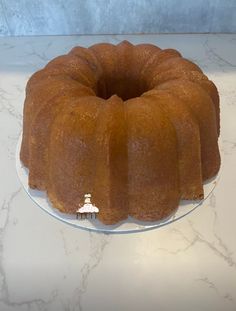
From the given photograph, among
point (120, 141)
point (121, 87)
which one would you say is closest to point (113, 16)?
point (121, 87)

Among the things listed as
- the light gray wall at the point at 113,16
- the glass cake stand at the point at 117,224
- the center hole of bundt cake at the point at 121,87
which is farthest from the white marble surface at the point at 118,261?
the light gray wall at the point at 113,16

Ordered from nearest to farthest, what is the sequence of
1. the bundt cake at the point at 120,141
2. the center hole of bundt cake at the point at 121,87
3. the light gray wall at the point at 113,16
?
the bundt cake at the point at 120,141
the center hole of bundt cake at the point at 121,87
the light gray wall at the point at 113,16

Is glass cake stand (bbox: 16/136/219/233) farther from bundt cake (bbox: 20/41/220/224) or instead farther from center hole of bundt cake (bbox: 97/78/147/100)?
center hole of bundt cake (bbox: 97/78/147/100)

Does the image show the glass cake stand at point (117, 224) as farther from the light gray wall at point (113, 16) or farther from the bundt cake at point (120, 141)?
the light gray wall at point (113, 16)

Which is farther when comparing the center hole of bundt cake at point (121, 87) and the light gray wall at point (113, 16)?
the light gray wall at point (113, 16)

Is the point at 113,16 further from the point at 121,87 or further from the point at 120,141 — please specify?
the point at 120,141

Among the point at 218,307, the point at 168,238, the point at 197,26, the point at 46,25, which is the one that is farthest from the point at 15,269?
the point at 197,26

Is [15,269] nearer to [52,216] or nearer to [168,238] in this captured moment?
[52,216]
